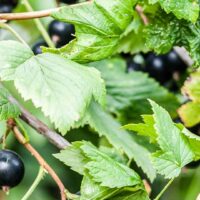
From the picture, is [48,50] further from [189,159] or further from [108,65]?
[108,65]

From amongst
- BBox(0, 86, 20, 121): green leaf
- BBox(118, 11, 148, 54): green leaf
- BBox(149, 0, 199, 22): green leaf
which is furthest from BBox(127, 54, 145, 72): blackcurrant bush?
BBox(0, 86, 20, 121): green leaf

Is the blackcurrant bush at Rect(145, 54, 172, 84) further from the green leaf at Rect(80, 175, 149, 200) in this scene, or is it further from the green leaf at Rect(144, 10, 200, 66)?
the green leaf at Rect(80, 175, 149, 200)

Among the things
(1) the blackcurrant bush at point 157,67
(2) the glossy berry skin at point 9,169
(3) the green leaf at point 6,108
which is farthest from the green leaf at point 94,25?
(1) the blackcurrant bush at point 157,67

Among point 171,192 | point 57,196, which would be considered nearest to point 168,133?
point 57,196

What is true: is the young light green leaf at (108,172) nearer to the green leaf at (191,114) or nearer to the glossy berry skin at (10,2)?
the green leaf at (191,114)

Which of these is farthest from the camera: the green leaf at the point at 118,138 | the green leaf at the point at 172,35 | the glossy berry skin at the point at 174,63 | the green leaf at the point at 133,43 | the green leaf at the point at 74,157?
the glossy berry skin at the point at 174,63

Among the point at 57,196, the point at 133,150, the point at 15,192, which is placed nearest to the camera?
the point at 133,150

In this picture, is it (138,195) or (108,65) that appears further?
(108,65)

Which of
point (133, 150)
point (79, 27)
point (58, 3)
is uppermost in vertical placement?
point (79, 27)
